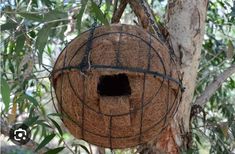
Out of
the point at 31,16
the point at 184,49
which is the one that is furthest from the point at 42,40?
the point at 184,49

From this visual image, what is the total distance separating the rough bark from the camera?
1279 mm

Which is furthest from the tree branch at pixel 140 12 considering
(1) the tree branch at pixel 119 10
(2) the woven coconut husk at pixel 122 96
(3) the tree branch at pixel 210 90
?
(3) the tree branch at pixel 210 90

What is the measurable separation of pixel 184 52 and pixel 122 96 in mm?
396

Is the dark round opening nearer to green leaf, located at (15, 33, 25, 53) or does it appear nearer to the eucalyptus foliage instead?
the eucalyptus foliage

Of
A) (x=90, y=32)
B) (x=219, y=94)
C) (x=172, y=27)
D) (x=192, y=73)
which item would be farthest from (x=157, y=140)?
(x=219, y=94)

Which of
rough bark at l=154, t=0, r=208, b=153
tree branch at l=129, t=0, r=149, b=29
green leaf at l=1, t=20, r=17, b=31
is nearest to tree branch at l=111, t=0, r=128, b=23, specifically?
tree branch at l=129, t=0, r=149, b=29

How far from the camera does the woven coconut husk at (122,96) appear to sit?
0.93 m

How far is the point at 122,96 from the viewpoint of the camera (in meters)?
0.94

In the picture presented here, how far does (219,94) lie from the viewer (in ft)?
8.02

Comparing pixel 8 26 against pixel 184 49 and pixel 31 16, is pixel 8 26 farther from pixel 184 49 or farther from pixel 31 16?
pixel 184 49

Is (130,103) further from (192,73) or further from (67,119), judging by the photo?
(192,73)

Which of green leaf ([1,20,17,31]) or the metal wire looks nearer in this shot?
the metal wire

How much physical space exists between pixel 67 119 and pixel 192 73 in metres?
0.44

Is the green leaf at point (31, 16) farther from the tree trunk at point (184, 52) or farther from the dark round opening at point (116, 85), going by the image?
the tree trunk at point (184, 52)
